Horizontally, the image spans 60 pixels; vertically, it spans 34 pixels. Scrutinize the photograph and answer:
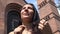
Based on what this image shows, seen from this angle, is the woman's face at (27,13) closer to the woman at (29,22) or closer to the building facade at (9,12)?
the woman at (29,22)

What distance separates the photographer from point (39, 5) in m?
5.32

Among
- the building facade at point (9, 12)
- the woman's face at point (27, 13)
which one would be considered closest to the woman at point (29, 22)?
the woman's face at point (27, 13)

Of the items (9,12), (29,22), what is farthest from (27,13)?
(9,12)

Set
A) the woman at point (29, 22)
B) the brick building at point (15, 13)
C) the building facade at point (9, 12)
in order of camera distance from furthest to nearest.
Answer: the building facade at point (9, 12) < the brick building at point (15, 13) < the woman at point (29, 22)

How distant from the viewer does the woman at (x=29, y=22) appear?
2895mm

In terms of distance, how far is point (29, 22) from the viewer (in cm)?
296

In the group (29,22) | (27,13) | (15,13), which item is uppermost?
(15,13)

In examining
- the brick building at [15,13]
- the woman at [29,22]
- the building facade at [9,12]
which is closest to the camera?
the woman at [29,22]

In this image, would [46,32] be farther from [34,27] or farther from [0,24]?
[0,24]

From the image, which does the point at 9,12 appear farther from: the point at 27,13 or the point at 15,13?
the point at 27,13

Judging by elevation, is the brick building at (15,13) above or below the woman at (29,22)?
above

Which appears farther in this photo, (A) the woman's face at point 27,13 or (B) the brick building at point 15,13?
(B) the brick building at point 15,13

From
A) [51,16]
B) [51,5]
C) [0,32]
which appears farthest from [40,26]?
[51,5]

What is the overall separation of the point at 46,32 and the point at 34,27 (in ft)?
0.83
